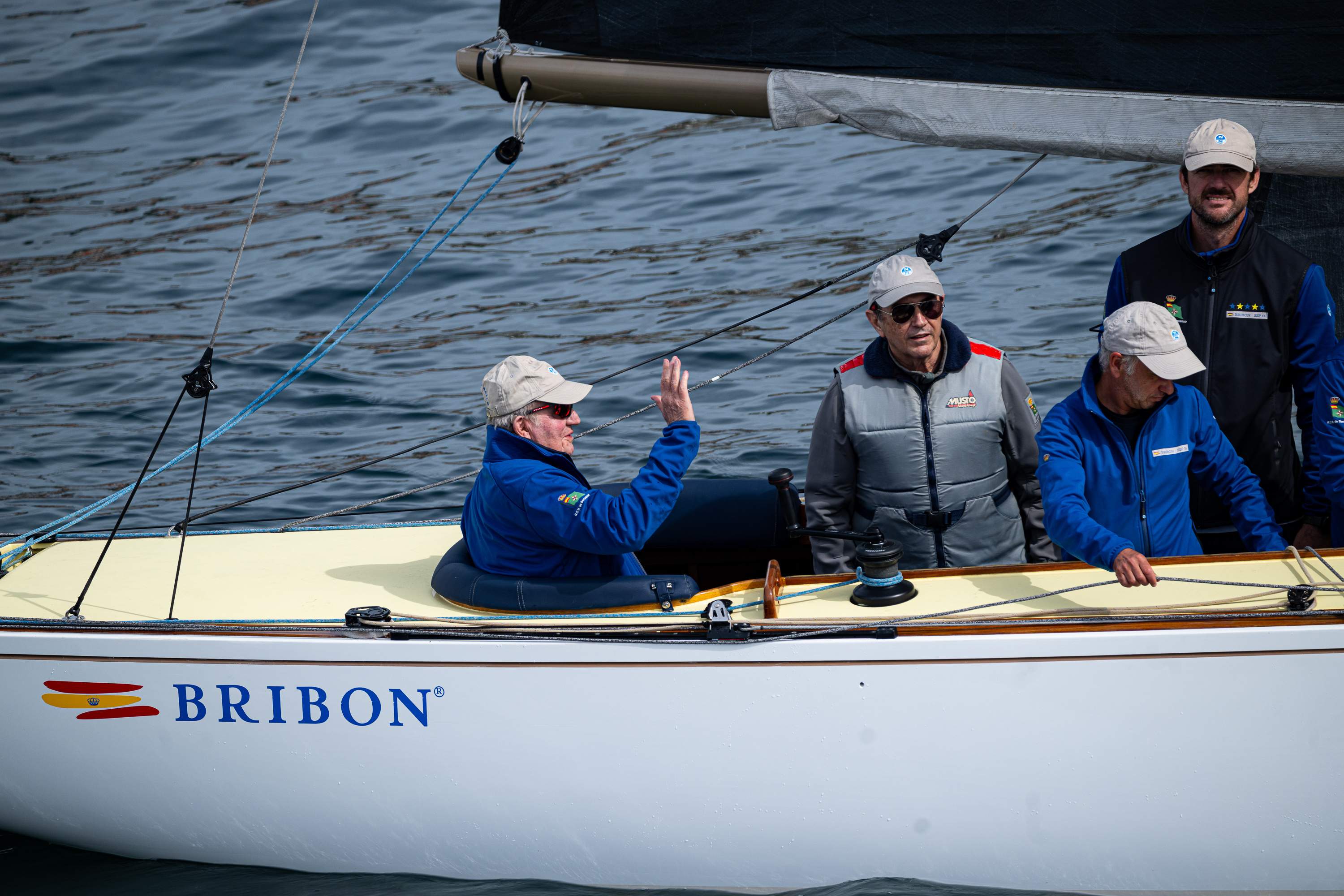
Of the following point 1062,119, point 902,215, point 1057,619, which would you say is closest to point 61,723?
point 1057,619

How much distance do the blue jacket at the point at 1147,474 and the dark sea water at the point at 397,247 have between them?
125 inches

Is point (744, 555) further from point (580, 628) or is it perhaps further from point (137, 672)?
point (137, 672)

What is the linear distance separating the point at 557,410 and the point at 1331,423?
5.86 feet

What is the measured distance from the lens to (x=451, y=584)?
3377mm

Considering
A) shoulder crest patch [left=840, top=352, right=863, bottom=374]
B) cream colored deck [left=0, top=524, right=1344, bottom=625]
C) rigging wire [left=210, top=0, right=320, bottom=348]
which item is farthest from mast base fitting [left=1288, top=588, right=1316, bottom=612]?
rigging wire [left=210, top=0, right=320, bottom=348]

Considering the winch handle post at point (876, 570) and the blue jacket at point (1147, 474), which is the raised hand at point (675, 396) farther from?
the blue jacket at point (1147, 474)

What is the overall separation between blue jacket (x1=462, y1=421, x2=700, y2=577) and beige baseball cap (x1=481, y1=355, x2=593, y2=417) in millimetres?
76

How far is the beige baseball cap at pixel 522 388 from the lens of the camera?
3.06m

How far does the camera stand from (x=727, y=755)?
119 inches

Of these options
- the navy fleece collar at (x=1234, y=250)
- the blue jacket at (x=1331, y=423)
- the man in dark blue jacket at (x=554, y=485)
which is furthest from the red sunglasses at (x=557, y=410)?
the blue jacket at (x=1331, y=423)

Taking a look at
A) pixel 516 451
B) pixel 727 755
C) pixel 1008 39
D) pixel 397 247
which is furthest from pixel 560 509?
pixel 397 247

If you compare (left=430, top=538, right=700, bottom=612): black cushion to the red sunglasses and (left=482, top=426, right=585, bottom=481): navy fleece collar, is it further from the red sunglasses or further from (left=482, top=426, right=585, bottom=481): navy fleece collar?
the red sunglasses

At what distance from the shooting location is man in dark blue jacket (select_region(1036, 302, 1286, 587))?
9.49 feet

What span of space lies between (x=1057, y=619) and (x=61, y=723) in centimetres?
238
